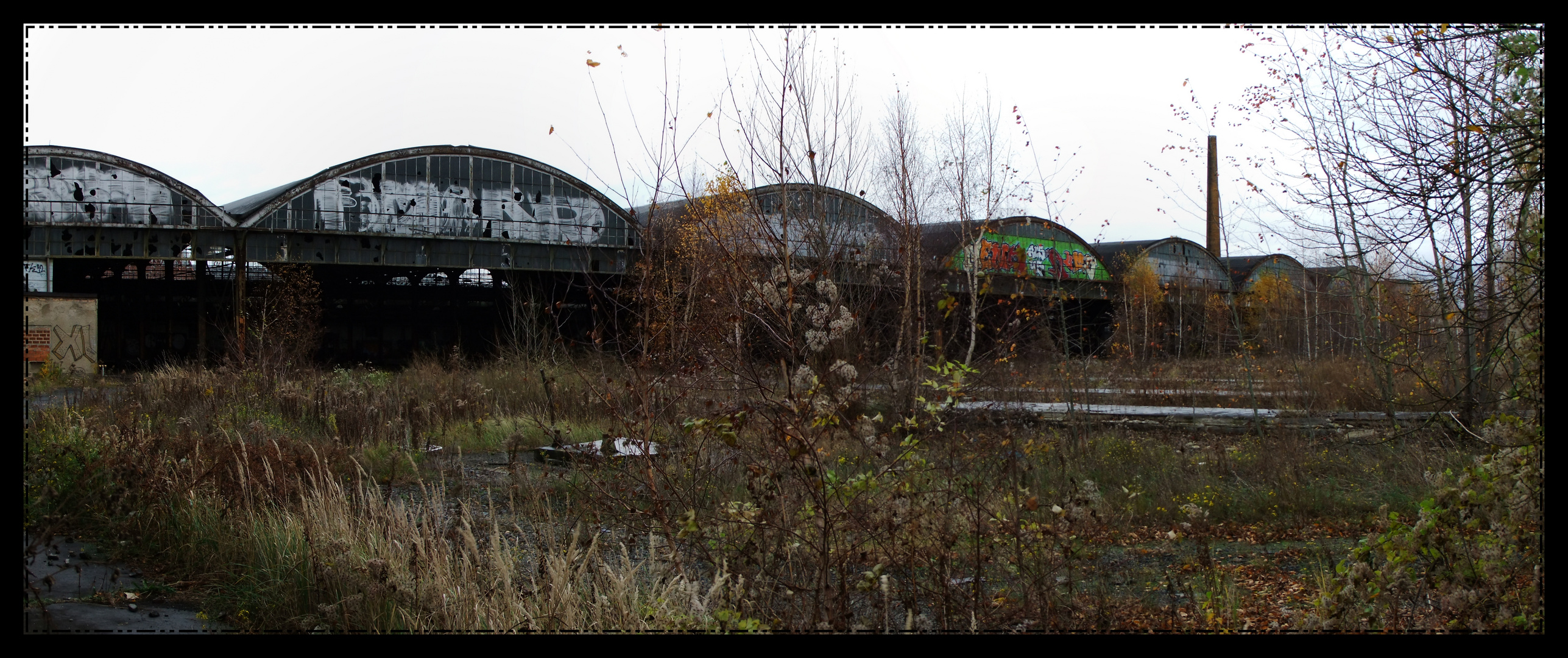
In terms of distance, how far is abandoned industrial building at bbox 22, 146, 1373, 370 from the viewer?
23938mm

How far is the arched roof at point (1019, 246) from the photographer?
20.5 m

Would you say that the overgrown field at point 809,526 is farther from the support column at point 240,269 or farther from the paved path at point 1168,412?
the support column at point 240,269

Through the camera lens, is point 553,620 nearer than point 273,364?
Yes

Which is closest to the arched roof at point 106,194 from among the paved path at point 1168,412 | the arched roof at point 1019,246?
the arched roof at point 1019,246

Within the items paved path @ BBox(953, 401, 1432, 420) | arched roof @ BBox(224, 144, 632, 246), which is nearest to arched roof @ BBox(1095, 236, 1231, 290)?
arched roof @ BBox(224, 144, 632, 246)

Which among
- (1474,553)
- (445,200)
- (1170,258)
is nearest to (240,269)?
(445,200)

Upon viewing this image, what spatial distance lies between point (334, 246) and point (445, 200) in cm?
342

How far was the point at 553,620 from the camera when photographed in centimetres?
400

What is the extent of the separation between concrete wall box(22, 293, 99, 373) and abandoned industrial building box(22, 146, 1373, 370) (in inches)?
1.6

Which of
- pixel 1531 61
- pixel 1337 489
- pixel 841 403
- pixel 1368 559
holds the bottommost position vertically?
pixel 1337 489

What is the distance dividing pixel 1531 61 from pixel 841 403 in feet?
11.8
